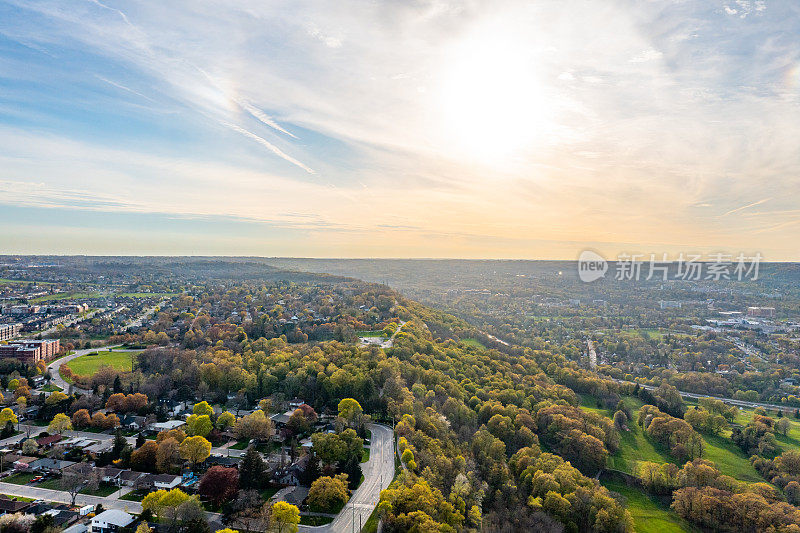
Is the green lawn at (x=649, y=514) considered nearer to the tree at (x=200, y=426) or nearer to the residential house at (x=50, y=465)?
the tree at (x=200, y=426)

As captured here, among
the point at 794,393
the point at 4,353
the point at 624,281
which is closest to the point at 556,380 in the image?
the point at 794,393

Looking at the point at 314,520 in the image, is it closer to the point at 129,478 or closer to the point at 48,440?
the point at 129,478

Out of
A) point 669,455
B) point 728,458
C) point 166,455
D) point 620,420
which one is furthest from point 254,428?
point 728,458

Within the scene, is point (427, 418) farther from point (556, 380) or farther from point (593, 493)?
point (556, 380)

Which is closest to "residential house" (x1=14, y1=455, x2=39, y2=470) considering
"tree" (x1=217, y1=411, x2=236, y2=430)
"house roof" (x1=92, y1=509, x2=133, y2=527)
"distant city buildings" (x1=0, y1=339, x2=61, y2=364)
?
"house roof" (x1=92, y1=509, x2=133, y2=527)

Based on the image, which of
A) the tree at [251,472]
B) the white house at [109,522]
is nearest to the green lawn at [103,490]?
the white house at [109,522]
